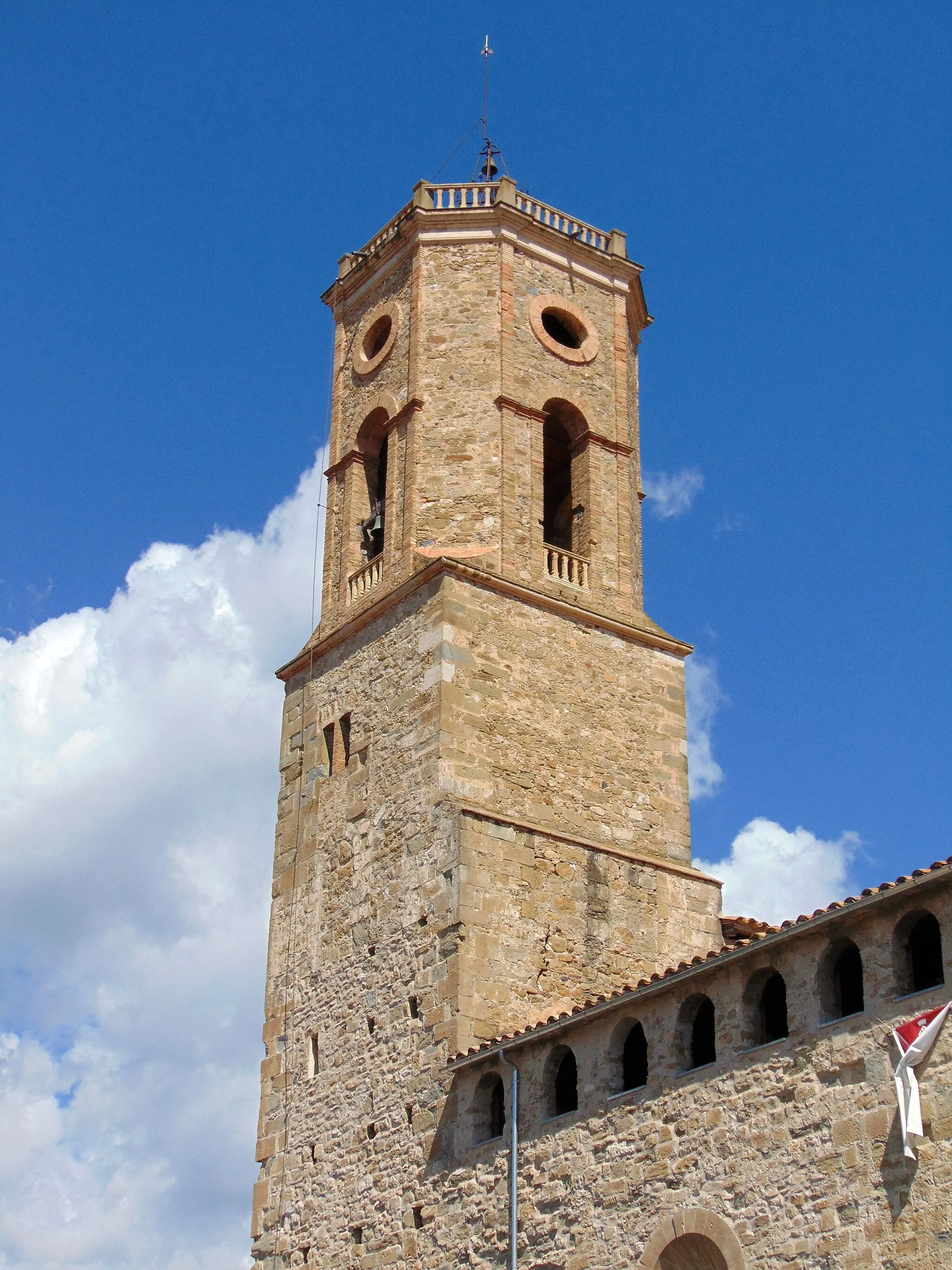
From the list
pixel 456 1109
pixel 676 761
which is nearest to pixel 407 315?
pixel 676 761

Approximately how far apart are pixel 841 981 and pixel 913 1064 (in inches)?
55.8

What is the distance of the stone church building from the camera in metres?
15.1

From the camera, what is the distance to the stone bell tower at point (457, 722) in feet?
68.3

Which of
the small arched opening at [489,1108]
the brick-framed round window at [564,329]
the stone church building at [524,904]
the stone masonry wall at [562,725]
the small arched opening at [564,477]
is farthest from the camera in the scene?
the brick-framed round window at [564,329]

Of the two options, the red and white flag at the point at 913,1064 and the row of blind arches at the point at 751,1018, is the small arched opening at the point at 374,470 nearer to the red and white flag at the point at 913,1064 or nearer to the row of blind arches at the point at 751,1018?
the row of blind arches at the point at 751,1018

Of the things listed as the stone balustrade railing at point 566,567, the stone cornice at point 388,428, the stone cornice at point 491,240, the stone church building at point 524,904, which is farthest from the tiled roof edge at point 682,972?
the stone cornice at point 491,240

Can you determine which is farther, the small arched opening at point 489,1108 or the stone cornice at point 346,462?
the stone cornice at point 346,462

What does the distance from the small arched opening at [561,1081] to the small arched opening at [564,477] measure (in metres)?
8.96

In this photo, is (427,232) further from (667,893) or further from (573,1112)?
(573,1112)

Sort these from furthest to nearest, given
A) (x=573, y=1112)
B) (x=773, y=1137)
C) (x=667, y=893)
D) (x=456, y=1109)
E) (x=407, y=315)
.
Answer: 1. (x=407, y=315)
2. (x=667, y=893)
3. (x=456, y=1109)
4. (x=573, y=1112)
5. (x=773, y=1137)

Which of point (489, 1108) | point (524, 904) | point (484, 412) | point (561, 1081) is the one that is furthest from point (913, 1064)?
point (484, 412)

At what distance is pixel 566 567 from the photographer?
24656mm

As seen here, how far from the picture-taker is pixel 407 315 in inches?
1035

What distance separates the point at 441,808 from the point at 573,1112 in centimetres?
502
